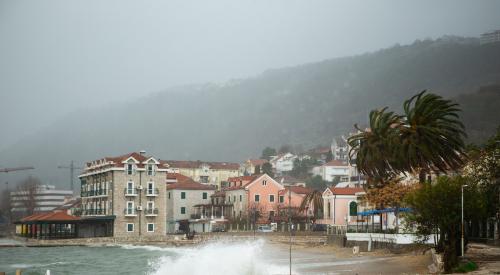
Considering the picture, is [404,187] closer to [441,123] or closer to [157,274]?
[441,123]

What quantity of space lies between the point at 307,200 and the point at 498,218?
A: 68.2 m

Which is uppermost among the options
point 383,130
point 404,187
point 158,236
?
point 383,130

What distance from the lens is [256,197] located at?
126 meters

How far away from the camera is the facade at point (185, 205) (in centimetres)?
12900

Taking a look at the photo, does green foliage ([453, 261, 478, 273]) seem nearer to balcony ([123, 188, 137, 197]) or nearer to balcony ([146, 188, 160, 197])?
balcony ([123, 188, 137, 197])

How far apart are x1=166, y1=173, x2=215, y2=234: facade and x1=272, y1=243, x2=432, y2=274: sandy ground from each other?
196ft

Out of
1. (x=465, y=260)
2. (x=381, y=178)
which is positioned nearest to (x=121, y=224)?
(x=381, y=178)

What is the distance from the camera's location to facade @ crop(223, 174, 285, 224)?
12406 cm

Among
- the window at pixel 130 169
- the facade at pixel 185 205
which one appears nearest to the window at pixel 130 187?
the window at pixel 130 169

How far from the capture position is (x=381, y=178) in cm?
7262

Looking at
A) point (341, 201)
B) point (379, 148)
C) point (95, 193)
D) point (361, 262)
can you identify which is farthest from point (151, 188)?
point (361, 262)

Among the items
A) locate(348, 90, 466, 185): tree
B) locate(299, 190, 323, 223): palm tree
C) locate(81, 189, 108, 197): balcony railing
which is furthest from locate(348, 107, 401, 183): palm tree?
locate(81, 189, 108, 197): balcony railing

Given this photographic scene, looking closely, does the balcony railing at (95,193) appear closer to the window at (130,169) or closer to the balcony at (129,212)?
the balcony at (129,212)

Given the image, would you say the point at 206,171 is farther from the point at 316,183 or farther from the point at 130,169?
the point at 130,169
